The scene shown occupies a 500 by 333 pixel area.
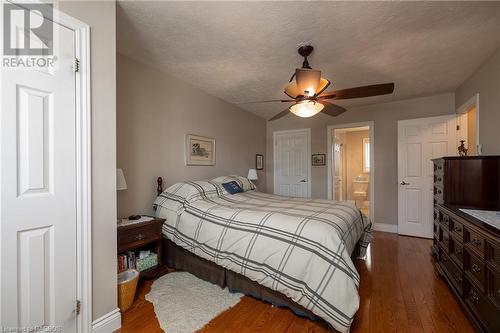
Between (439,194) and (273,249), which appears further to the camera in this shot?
(439,194)

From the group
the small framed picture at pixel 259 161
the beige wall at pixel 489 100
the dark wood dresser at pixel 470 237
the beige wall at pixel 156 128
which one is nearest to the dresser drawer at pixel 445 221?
the dark wood dresser at pixel 470 237

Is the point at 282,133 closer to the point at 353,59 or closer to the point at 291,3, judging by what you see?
the point at 353,59

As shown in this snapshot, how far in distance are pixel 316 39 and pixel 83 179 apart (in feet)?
7.57

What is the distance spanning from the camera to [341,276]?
1.54 metres

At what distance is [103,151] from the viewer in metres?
1.59

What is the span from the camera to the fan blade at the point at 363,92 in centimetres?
213

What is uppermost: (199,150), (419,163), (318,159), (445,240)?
(199,150)

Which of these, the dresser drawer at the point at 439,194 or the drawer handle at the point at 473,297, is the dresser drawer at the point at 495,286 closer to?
the drawer handle at the point at 473,297

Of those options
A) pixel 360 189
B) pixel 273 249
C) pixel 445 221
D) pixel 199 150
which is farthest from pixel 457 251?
pixel 360 189

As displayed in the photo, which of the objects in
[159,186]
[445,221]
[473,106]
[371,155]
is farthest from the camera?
[371,155]


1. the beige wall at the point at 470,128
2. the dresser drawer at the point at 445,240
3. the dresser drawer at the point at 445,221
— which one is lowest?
the dresser drawer at the point at 445,240

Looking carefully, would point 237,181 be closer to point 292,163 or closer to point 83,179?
point 292,163

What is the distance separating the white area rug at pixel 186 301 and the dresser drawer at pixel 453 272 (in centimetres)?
185

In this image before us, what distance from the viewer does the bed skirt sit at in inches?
73.1
